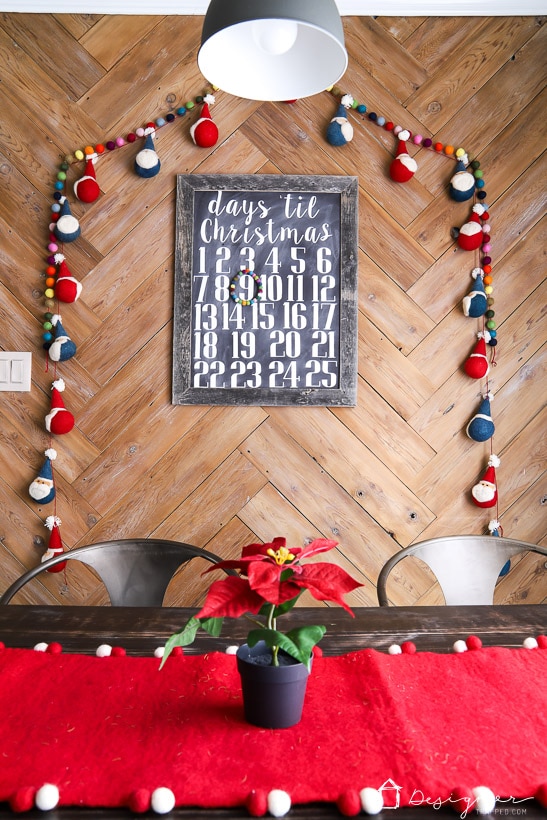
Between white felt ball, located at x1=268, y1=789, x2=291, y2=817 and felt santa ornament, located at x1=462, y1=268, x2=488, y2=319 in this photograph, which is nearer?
white felt ball, located at x1=268, y1=789, x2=291, y2=817

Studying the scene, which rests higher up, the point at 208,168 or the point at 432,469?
the point at 208,168

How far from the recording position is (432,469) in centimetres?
236

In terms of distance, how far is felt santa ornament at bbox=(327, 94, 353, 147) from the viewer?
2295 mm

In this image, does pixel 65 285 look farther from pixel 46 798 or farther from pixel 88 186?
pixel 46 798

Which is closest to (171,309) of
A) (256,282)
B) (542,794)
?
(256,282)

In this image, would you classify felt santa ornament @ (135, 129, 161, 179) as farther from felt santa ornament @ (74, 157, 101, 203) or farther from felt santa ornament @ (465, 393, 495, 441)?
felt santa ornament @ (465, 393, 495, 441)

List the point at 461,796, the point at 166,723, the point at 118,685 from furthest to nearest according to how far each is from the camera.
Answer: the point at 118,685 < the point at 166,723 < the point at 461,796

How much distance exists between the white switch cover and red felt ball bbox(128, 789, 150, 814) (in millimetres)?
1816

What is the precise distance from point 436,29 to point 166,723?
93.1 inches

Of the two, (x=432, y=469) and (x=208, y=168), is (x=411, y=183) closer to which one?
(x=208, y=168)

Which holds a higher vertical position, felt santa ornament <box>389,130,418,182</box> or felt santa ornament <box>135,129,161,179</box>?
felt santa ornament <box>135,129,161,179</box>

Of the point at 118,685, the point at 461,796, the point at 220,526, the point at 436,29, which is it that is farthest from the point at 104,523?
the point at 436,29

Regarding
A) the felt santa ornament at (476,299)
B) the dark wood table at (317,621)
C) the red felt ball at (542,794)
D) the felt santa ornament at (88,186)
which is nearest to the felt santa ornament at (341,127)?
the felt santa ornament at (476,299)

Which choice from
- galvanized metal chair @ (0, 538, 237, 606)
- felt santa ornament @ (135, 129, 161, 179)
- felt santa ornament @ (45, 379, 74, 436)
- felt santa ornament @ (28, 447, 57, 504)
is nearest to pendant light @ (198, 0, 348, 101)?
galvanized metal chair @ (0, 538, 237, 606)
